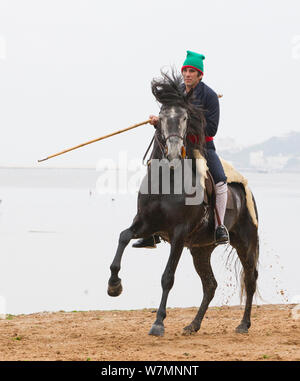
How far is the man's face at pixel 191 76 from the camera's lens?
8.76 metres

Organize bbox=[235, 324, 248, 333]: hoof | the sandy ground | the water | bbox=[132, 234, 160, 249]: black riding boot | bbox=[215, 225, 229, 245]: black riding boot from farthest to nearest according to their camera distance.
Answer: the water, bbox=[235, 324, 248, 333]: hoof, bbox=[215, 225, 229, 245]: black riding boot, bbox=[132, 234, 160, 249]: black riding boot, the sandy ground

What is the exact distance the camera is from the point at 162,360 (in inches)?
285

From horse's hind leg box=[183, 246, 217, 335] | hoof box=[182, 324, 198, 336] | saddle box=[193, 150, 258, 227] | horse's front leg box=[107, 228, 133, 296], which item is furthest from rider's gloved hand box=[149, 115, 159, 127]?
hoof box=[182, 324, 198, 336]

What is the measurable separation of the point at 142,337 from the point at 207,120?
8.73 ft

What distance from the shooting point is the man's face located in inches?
345

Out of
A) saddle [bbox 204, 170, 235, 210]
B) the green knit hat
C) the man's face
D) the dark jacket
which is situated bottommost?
saddle [bbox 204, 170, 235, 210]

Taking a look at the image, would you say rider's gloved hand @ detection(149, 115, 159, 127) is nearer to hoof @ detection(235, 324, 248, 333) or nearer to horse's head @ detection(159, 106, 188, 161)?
horse's head @ detection(159, 106, 188, 161)

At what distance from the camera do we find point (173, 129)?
7961 millimetres

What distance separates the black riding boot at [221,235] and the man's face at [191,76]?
1722mm

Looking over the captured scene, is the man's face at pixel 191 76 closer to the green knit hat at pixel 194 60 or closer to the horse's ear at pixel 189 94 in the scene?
the green knit hat at pixel 194 60

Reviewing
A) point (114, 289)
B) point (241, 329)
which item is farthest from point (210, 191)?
point (241, 329)

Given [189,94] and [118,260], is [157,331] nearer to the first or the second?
[118,260]
